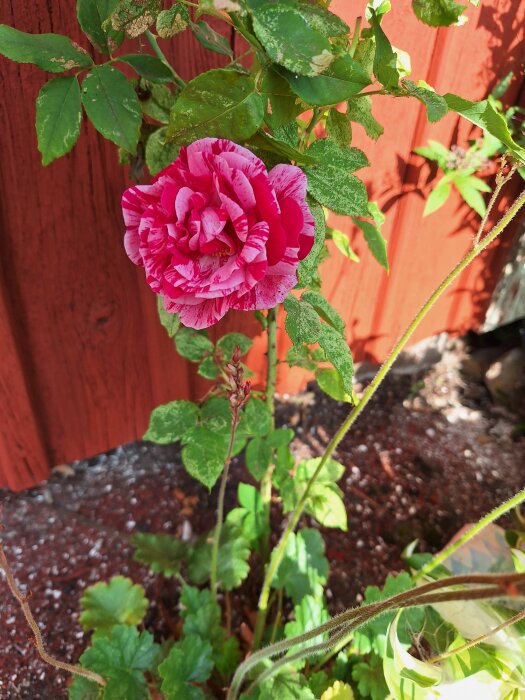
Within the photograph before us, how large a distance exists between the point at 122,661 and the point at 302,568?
0.54m

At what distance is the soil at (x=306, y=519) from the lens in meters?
1.51

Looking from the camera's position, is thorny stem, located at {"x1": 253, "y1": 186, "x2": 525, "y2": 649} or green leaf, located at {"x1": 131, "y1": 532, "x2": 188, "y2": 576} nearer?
thorny stem, located at {"x1": 253, "y1": 186, "x2": 525, "y2": 649}

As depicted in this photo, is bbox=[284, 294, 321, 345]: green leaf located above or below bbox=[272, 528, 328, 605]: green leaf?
above

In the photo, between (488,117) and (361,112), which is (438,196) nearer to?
(361,112)

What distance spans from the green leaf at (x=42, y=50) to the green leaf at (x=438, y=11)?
464mm

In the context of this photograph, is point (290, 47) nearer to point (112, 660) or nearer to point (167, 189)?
point (167, 189)

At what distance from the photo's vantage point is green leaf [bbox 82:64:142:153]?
77 centimetres

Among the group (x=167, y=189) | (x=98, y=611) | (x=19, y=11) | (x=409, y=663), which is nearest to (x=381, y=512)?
(x=98, y=611)

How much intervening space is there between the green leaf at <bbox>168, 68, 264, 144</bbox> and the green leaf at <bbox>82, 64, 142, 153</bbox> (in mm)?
126

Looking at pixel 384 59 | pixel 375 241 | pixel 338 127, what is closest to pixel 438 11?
pixel 384 59

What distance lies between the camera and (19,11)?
982 millimetres

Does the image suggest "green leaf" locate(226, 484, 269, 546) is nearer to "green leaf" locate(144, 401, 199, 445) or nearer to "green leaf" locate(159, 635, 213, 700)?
"green leaf" locate(159, 635, 213, 700)

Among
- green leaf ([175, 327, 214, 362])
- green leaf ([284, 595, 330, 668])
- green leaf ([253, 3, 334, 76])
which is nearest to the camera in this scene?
green leaf ([253, 3, 334, 76])

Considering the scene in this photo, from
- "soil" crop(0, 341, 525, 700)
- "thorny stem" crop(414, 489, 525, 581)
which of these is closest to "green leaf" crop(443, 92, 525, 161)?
"thorny stem" crop(414, 489, 525, 581)
